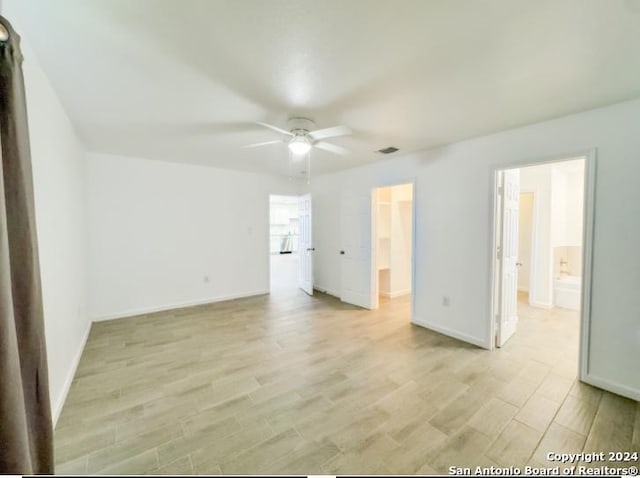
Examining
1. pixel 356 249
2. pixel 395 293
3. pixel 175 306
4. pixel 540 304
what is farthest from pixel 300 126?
pixel 540 304

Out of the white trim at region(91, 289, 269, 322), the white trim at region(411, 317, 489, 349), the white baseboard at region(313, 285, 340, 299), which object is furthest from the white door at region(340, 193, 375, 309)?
the white trim at region(91, 289, 269, 322)

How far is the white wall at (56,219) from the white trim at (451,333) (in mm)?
3817

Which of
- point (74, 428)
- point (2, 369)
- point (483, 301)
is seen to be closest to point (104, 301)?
point (74, 428)

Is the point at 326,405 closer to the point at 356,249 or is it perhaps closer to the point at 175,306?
the point at 356,249

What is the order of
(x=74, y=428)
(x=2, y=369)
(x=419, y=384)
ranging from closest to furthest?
(x=2, y=369)
(x=74, y=428)
(x=419, y=384)

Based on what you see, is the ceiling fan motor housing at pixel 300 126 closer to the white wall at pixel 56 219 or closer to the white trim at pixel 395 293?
the white wall at pixel 56 219

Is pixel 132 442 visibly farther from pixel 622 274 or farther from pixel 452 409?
pixel 622 274

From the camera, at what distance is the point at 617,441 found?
171 cm

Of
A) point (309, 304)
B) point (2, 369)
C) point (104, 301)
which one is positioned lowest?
point (309, 304)

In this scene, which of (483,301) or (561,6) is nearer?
(561,6)

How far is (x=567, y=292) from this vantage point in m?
4.40

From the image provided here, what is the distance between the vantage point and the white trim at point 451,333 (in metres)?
3.04

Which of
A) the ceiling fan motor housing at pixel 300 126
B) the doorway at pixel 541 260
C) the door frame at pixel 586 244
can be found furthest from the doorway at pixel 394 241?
the ceiling fan motor housing at pixel 300 126

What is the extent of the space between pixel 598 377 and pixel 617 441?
783mm
